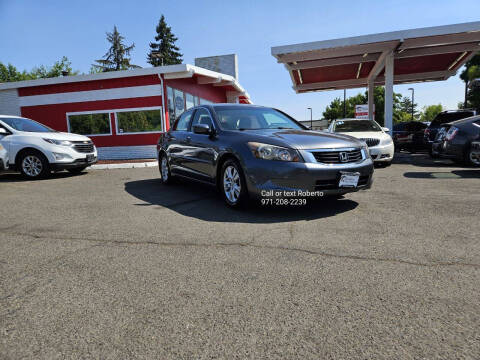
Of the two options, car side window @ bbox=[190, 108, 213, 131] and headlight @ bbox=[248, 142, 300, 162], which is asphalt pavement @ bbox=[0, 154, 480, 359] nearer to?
headlight @ bbox=[248, 142, 300, 162]

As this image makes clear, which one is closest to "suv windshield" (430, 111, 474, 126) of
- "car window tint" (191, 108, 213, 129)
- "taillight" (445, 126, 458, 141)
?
"taillight" (445, 126, 458, 141)

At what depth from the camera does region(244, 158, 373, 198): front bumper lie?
4406 mm

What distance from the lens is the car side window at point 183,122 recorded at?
687cm

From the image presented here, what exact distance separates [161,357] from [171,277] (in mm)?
995

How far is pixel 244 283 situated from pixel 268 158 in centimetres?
220

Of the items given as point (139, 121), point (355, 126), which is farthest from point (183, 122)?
point (139, 121)

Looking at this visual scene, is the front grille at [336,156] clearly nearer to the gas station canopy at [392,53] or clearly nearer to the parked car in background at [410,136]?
the gas station canopy at [392,53]

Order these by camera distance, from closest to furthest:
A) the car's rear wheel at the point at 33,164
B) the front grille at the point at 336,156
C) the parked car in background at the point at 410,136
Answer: the front grille at the point at 336,156, the car's rear wheel at the point at 33,164, the parked car in background at the point at 410,136

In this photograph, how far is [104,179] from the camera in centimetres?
913

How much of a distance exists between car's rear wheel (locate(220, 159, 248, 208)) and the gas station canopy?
459 inches

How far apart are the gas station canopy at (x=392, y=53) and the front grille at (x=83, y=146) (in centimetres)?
902

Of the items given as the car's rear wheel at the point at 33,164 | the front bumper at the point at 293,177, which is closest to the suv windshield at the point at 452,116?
the front bumper at the point at 293,177

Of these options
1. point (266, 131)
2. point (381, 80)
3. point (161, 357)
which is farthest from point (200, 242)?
point (381, 80)

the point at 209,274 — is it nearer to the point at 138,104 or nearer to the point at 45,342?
the point at 45,342
